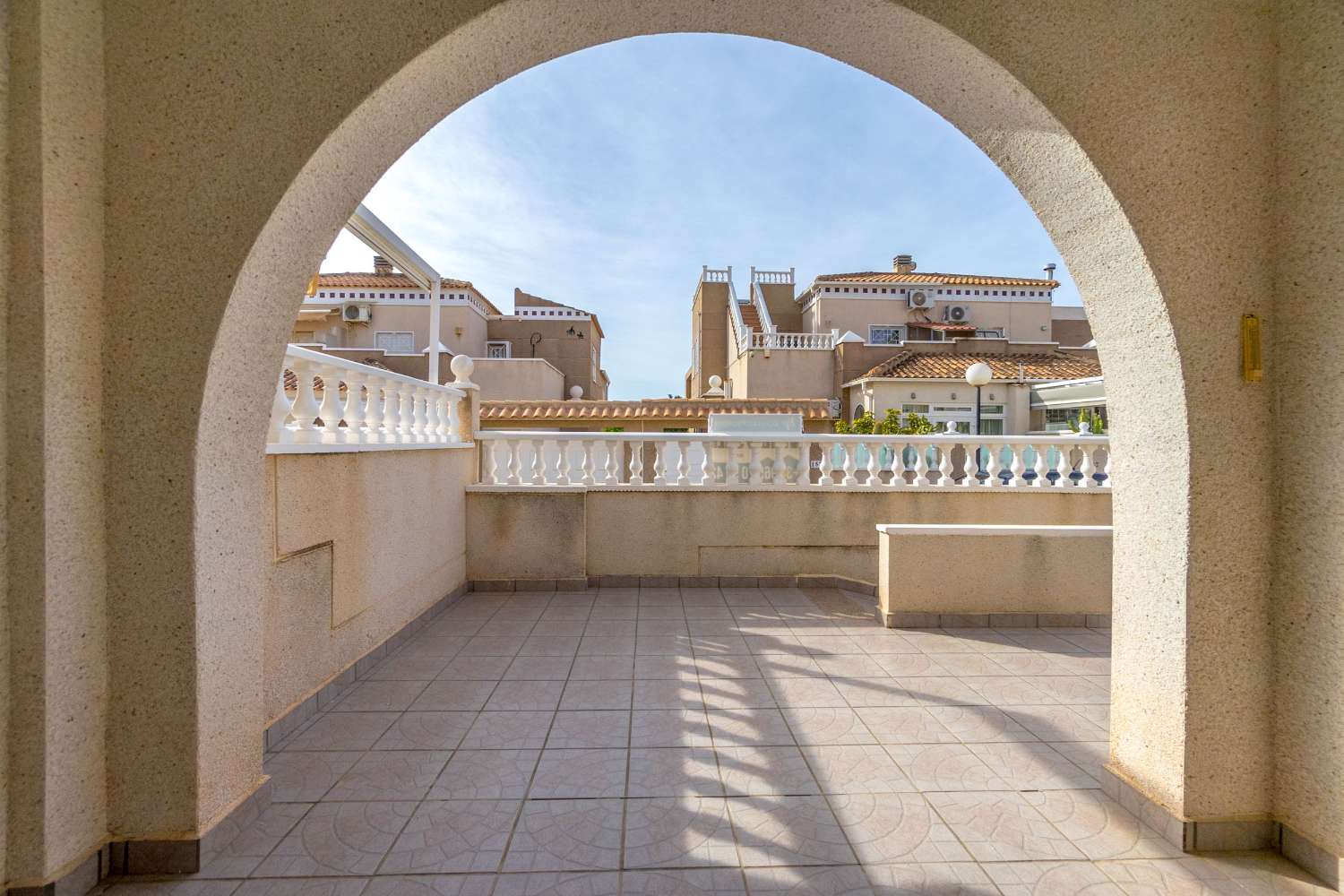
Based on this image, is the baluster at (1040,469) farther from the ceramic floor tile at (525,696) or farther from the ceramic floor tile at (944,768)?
the ceramic floor tile at (525,696)

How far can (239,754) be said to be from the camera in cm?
234

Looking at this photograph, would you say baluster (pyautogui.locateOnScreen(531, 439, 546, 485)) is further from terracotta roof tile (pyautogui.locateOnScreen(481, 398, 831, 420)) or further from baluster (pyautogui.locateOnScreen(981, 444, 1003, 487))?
terracotta roof tile (pyautogui.locateOnScreen(481, 398, 831, 420))

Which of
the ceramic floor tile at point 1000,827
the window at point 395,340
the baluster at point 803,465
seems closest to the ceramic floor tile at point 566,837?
the ceramic floor tile at point 1000,827

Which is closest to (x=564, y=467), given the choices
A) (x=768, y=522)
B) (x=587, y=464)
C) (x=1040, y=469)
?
(x=587, y=464)

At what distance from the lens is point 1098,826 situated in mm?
2359

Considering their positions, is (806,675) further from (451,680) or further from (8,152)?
(8,152)

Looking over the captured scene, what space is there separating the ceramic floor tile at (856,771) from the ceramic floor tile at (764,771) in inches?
2.4

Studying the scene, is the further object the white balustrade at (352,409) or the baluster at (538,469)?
the baluster at (538,469)

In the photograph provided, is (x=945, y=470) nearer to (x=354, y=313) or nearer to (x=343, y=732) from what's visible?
(x=343, y=732)

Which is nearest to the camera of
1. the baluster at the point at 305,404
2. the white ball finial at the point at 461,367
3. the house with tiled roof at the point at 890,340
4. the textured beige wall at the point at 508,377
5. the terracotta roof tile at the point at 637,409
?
the baluster at the point at 305,404

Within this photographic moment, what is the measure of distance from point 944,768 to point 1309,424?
2.10 m

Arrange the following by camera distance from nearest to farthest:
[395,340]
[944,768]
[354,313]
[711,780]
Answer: [711,780] → [944,768] → [354,313] → [395,340]

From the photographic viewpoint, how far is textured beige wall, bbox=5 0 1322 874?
2049mm

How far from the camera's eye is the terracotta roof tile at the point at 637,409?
12.4 m
